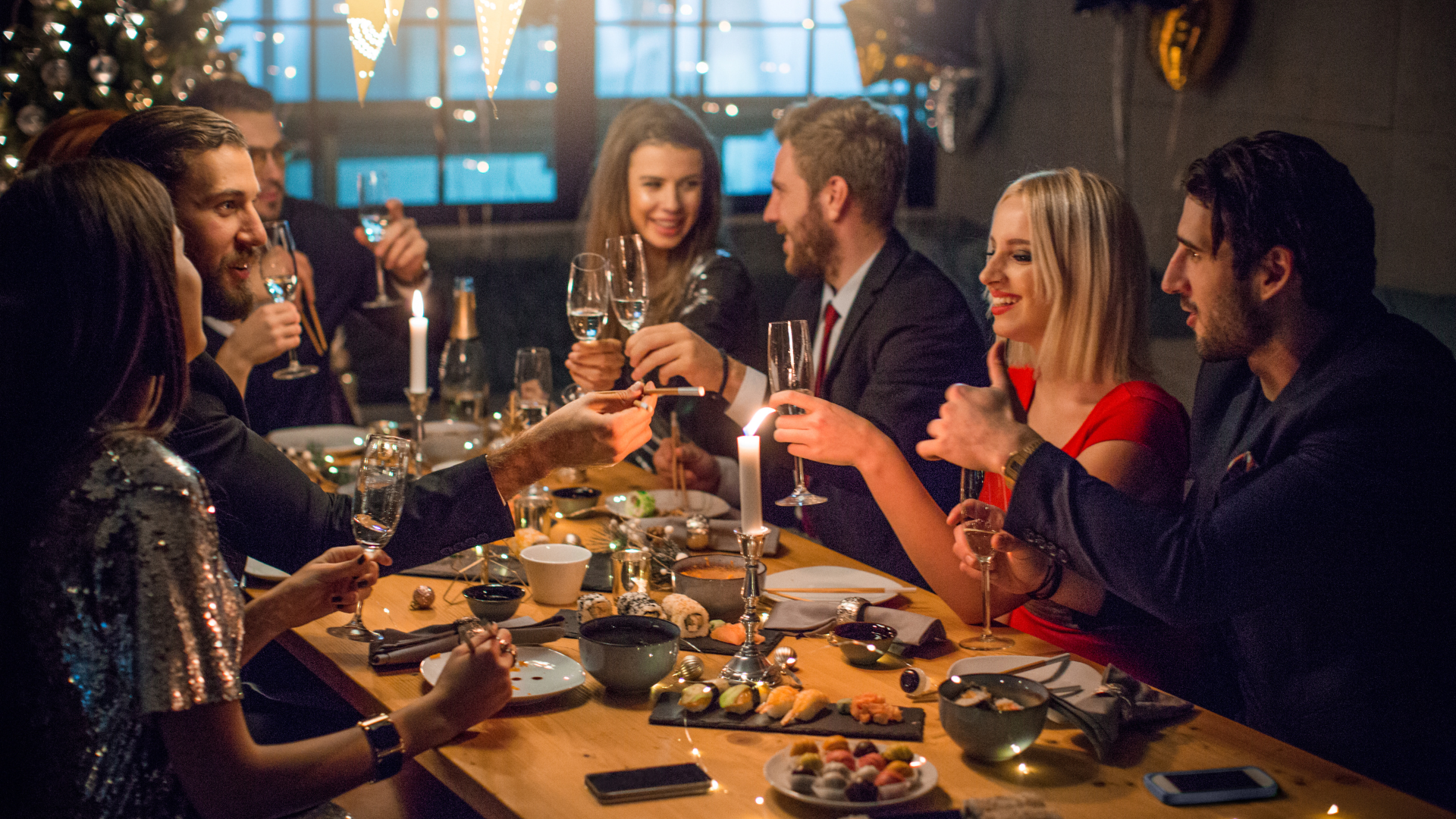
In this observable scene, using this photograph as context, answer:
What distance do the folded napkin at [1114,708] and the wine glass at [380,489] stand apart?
3.09 ft

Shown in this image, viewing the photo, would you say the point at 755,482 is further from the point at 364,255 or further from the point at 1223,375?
the point at 364,255

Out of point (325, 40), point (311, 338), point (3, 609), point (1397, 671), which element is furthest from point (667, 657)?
point (325, 40)

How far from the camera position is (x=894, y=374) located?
107 inches

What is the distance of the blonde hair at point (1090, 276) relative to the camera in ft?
6.91

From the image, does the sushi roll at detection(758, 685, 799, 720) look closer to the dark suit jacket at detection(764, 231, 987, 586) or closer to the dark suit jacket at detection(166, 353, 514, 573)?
the dark suit jacket at detection(166, 353, 514, 573)

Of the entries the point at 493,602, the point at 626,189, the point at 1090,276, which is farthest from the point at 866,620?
the point at 626,189

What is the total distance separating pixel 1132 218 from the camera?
6.98ft

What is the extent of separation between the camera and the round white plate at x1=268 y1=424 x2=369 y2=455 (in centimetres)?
296

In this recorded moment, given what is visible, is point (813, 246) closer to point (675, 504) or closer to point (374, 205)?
point (675, 504)

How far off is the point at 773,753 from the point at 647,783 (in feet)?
0.61

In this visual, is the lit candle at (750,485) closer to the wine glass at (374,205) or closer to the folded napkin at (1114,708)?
the folded napkin at (1114,708)

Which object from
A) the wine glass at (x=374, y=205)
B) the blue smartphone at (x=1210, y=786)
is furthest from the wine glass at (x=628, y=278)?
the blue smartphone at (x=1210, y=786)

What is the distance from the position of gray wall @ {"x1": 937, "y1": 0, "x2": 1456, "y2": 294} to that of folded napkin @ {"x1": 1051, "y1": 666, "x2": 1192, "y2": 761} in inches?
81.4

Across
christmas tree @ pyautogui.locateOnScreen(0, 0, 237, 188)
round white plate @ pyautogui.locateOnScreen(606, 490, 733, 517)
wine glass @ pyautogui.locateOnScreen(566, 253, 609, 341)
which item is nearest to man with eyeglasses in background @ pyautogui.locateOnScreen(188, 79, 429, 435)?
christmas tree @ pyautogui.locateOnScreen(0, 0, 237, 188)
